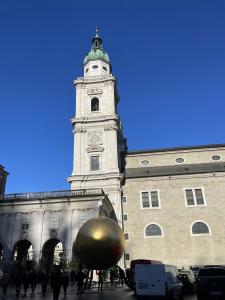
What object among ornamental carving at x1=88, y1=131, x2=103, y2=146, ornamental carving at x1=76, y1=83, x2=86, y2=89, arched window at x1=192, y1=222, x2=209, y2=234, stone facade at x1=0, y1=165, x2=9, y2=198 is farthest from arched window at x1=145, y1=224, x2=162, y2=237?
ornamental carving at x1=76, y1=83, x2=86, y2=89

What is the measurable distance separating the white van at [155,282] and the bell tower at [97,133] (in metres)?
22.7

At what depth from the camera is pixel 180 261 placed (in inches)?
1431

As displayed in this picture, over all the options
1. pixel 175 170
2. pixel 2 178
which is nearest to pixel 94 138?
pixel 175 170

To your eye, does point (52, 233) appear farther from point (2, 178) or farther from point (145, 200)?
point (2, 178)

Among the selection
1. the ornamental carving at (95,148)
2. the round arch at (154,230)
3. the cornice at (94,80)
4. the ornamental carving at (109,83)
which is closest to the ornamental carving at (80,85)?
the cornice at (94,80)

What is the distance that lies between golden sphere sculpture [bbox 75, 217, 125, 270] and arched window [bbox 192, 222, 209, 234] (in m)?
28.8

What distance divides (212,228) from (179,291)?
→ 77.0 feet

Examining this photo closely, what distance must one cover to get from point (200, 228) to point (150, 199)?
24.7 feet

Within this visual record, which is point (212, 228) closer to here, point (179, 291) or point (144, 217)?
point (144, 217)

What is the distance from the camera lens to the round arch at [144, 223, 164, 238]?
126ft

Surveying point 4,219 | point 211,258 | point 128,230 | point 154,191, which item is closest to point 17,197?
point 4,219

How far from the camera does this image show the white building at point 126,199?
30.4 m

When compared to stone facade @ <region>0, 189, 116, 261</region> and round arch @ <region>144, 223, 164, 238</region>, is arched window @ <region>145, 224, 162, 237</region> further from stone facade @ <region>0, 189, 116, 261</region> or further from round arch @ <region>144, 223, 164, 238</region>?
stone facade @ <region>0, 189, 116, 261</region>

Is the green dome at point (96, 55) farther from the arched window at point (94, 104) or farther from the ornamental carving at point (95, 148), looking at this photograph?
the ornamental carving at point (95, 148)
